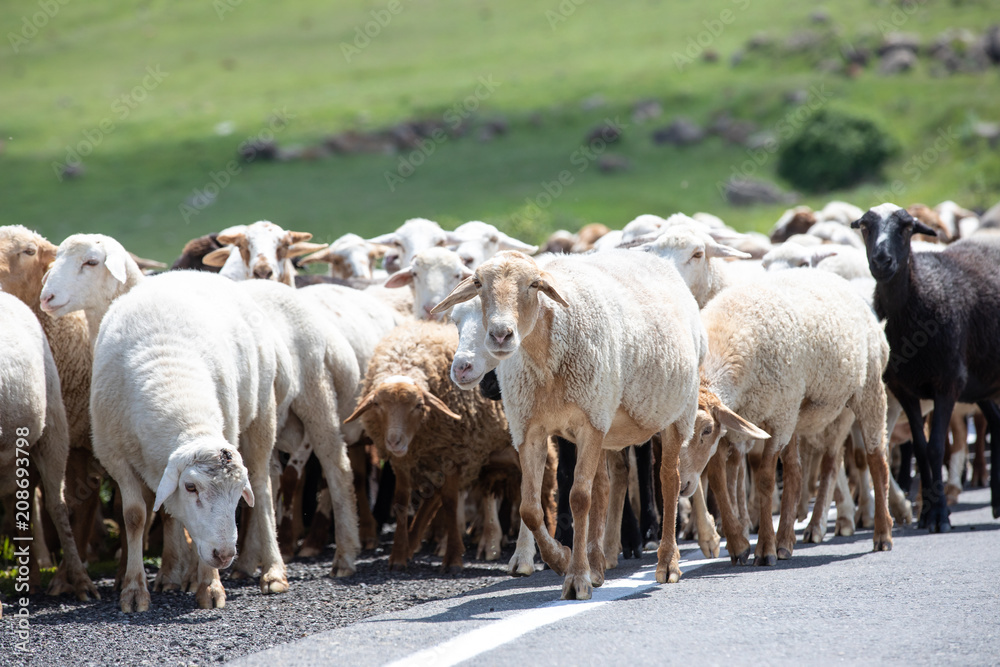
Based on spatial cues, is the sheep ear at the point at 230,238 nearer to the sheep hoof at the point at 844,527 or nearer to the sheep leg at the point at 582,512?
the sheep leg at the point at 582,512

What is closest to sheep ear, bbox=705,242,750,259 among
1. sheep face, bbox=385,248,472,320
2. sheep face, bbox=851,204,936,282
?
sheep face, bbox=851,204,936,282

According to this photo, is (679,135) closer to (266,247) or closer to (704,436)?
(266,247)

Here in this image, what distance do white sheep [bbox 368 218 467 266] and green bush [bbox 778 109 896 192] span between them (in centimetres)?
3806

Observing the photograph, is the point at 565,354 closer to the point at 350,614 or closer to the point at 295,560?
the point at 350,614

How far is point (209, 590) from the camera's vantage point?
6.58 meters

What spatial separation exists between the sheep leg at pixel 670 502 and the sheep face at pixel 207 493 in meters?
2.48

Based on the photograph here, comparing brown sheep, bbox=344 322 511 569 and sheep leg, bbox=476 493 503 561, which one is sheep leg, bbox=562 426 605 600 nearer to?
brown sheep, bbox=344 322 511 569

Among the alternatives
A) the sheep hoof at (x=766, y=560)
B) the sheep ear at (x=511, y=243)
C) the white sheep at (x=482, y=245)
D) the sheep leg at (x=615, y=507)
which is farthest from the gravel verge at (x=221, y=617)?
the white sheep at (x=482, y=245)

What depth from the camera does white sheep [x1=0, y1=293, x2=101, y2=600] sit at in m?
6.88

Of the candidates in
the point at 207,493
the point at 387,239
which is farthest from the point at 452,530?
the point at 387,239

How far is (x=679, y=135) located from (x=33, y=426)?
4617cm

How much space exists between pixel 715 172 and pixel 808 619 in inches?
1708

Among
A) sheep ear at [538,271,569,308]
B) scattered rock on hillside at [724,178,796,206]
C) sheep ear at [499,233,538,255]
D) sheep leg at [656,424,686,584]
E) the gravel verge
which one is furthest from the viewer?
scattered rock on hillside at [724,178,796,206]

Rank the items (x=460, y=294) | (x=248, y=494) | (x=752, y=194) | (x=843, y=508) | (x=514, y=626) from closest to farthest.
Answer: (x=514, y=626) → (x=460, y=294) → (x=248, y=494) → (x=843, y=508) → (x=752, y=194)
